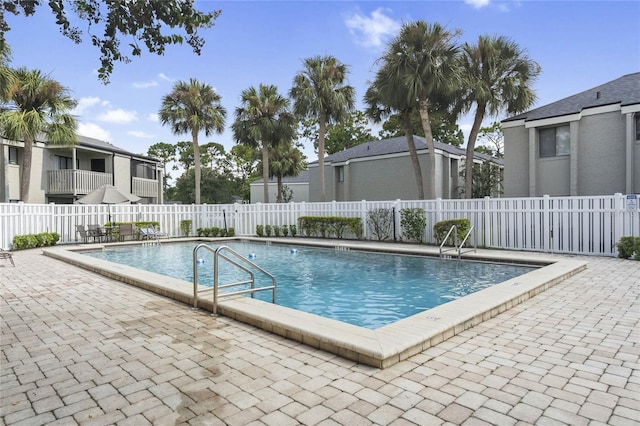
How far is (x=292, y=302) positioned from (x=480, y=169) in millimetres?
20594

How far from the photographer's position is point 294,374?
3.22 m

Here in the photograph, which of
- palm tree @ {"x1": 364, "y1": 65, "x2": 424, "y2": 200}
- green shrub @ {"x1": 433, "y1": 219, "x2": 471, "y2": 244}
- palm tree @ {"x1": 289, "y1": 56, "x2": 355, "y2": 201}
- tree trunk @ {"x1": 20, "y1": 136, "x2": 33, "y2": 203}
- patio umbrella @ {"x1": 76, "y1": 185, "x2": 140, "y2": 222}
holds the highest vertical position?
palm tree @ {"x1": 289, "y1": 56, "x2": 355, "y2": 201}

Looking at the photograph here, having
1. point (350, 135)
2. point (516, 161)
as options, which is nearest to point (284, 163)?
point (350, 135)

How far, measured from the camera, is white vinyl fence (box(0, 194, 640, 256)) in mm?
10414

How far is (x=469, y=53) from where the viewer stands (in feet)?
55.7

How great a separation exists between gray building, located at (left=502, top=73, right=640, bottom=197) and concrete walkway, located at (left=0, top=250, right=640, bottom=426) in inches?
468

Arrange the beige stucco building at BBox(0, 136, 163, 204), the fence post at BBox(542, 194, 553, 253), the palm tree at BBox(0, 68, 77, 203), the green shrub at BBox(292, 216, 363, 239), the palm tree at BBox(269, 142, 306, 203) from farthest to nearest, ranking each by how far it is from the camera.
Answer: the palm tree at BBox(269, 142, 306, 203)
the beige stucco building at BBox(0, 136, 163, 204)
the green shrub at BBox(292, 216, 363, 239)
the palm tree at BBox(0, 68, 77, 203)
the fence post at BBox(542, 194, 553, 253)

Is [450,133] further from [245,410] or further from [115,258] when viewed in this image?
[245,410]

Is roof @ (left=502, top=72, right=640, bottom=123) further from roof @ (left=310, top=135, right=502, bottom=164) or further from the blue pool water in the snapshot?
the blue pool water

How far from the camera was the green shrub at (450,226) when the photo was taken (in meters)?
12.4

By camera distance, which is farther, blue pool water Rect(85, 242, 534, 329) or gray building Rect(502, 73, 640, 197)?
gray building Rect(502, 73, 640, 197)

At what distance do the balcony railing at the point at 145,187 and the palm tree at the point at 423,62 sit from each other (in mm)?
19734

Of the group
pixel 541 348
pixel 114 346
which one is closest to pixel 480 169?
pixel 541 348

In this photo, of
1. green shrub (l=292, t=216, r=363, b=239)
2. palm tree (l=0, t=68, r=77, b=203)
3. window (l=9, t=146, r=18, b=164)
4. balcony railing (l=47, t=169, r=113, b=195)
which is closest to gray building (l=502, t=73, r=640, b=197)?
green shrub (l=292, t=216, r=363, b=239)
